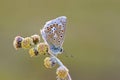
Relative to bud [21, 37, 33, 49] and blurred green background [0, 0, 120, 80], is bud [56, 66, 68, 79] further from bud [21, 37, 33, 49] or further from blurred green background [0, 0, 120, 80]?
blurred green background [0, 0, 120, 80]

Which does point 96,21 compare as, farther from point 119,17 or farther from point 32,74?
point 32,74

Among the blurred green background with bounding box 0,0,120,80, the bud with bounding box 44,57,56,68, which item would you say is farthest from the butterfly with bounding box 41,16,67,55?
the blurred green background with bounding box 0,0,120,80

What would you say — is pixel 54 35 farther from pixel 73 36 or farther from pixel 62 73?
pixel 73 36

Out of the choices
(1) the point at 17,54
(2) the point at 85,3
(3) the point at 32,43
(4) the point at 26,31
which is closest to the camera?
(3) the point at 32,43

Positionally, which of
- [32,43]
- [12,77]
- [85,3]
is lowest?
[12,77]

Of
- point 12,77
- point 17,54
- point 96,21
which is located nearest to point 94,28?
point 96,21

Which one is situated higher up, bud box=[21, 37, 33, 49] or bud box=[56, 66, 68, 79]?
bud box=[21, 37, 33, 49]

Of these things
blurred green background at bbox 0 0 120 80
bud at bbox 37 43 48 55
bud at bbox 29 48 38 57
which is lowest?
blurred green background at bbox 0 0 120 80

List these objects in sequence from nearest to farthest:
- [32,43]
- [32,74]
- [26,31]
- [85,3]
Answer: [32,43] < [32,74] < [26,31] < [85,3]

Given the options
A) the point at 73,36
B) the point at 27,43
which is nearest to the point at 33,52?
the point at 27,43
